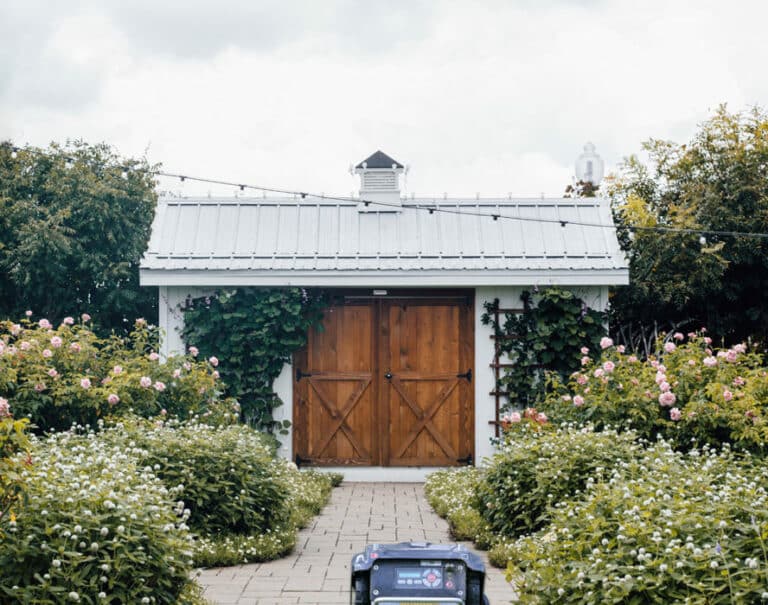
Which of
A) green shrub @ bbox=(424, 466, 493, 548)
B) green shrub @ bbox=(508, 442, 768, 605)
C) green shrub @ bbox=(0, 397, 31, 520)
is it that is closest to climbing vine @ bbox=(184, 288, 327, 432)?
green shrub @ bbox=(424, 466, 493, 548)

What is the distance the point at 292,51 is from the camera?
10430 mm

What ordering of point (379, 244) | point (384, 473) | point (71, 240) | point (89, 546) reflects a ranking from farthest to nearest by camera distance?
point (71, 240) → point (379, 244) → point (384, 473) → point (89, 546)

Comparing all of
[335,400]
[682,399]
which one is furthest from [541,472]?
[335,400]

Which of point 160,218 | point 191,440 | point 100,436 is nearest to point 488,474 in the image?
point 191,440

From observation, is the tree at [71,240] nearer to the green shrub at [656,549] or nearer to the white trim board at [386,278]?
the white trim board at [386,278]

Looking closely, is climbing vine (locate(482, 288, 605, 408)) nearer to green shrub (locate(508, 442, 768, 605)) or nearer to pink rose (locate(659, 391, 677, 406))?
pink rose (locate(659, 391, 677, 406))

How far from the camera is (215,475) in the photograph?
707cm

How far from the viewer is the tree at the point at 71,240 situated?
14.7 metres

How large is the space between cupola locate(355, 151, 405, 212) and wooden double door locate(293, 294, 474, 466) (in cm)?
157

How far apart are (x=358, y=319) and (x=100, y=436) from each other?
4.76 metres

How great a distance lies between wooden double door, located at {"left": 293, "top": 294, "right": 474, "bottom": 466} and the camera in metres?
11.6

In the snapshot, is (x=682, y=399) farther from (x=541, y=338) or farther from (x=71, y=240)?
(x=71, y=240)

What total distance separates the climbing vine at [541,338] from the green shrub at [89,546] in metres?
6.81

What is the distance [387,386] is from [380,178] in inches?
111
